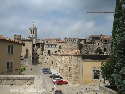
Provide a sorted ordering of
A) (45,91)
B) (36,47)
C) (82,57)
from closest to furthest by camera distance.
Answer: (45,91), (82,57), (36,47)

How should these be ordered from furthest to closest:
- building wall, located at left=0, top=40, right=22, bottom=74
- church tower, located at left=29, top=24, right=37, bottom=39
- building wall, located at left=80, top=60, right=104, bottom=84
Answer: church tower, located at left=29, top=24, right=37, bottom=39, building wall, located at left=80, top=60, right=104, bottom=84, building wall, located at left=0, top=40, right=22, bottom=74

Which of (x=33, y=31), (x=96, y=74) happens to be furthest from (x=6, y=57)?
(x=33, y=31)

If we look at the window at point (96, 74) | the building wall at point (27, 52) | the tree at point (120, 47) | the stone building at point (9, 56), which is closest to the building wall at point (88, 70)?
the window at point (96, 74)

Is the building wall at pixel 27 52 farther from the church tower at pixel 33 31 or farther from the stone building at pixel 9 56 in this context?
the stone building at pixel 9 56

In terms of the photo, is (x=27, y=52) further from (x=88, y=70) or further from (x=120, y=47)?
(x=120, y=47)

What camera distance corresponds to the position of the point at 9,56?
4125 cm

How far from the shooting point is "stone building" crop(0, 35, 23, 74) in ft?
125

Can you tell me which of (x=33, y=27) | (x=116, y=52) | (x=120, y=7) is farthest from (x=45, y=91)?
(x=33, y=27)

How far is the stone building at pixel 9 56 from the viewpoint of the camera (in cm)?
3816

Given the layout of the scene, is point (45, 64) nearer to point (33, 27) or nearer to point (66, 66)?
point (33, 27)

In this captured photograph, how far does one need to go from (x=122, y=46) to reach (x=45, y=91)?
20.3ft

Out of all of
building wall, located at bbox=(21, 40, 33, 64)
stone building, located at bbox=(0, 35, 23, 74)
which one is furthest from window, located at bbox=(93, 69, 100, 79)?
building wall, located at bbox=(21, 40, 33, 64)

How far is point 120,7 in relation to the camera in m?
23.6

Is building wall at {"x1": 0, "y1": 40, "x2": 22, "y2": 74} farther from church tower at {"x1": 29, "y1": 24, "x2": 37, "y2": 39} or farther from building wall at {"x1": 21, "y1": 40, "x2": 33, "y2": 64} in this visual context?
church tower at {"x1": 29, "y1": 24, "x2": 37, "y2": 39}
